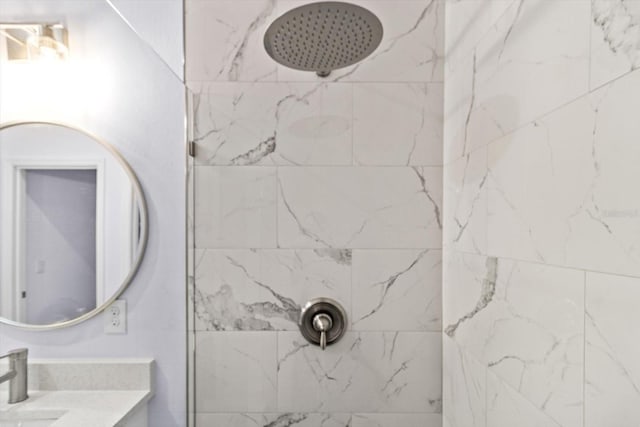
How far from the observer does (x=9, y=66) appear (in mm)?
807

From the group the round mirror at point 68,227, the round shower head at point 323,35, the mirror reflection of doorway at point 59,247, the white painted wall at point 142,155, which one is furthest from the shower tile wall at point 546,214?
the mirror reflection of doorway at point 59,247

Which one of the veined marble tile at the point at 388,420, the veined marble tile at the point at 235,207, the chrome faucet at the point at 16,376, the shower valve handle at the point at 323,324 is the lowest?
the veined marble tile at the point at 388,420

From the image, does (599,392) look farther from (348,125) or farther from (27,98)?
(27,98)

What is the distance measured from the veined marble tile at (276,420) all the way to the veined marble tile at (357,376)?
0.02m

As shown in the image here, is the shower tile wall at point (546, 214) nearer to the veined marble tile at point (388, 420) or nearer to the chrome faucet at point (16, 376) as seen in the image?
the veined marble tile at point (388, 420)

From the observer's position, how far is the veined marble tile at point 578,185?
1.49 feet

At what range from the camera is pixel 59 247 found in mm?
1036

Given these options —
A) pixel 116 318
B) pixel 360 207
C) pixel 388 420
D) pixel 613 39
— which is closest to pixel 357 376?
pixel 388 420

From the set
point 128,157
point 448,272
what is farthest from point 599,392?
point 128,157

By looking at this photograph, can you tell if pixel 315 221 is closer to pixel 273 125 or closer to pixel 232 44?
pixel 273 125

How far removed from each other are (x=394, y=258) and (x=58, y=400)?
3.21 ft

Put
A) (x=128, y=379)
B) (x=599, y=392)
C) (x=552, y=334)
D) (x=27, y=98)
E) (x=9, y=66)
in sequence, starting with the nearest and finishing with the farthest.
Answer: (x=599, y=392) < (x=552, y=334) < (x=9, y=66) < (x=27, y=98) < (x=128, y=379)

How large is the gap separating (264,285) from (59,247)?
0.58 m

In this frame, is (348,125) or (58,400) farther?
(348,125)
